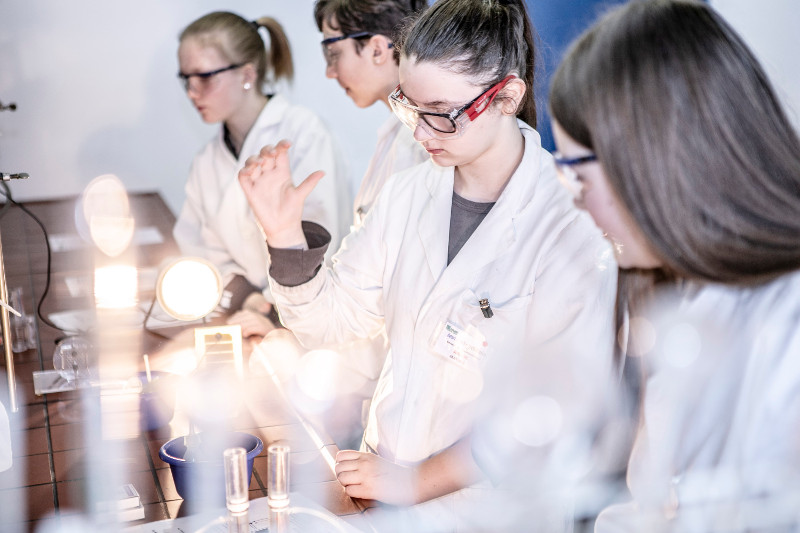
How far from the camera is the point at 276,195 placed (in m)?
1.65

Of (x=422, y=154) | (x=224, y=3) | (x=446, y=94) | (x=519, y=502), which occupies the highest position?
(x=224, y=3)

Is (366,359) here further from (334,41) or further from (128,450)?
(334,41)

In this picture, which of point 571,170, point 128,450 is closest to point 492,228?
point 571,170

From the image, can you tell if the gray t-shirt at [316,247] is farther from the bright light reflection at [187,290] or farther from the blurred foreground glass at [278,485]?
the blurred foreground glass at [278,485]

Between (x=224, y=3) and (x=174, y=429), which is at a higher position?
(x=224, y=3)

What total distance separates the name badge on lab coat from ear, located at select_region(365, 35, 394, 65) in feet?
3.72

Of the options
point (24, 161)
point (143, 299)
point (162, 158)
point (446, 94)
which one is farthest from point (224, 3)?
point (446, 94)

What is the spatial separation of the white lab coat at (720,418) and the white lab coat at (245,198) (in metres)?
1.80

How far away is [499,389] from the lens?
1.61m

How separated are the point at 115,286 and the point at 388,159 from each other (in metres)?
0.89

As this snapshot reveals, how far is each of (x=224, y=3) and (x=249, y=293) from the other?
3.70m

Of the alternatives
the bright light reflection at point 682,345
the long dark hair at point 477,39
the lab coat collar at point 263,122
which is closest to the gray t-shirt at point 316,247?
the long dark hair at point 477,39

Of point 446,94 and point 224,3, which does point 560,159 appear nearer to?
point 446,94

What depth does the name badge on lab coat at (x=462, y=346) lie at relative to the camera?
5.15 ft
